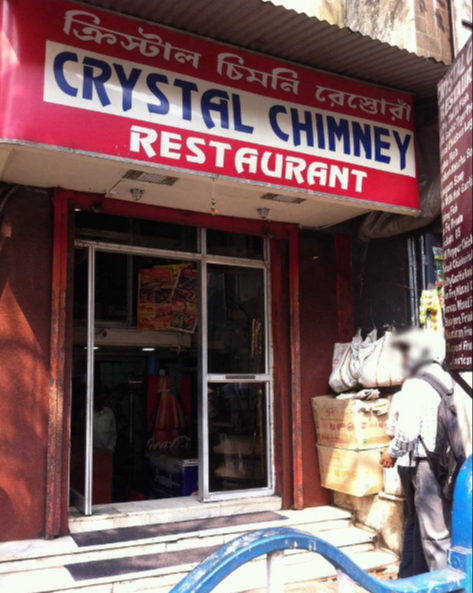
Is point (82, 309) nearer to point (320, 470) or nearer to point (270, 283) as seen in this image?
point (270, 283)

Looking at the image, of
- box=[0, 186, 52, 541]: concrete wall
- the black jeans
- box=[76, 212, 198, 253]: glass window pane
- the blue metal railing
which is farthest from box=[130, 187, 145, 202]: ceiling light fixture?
the blue metal railing

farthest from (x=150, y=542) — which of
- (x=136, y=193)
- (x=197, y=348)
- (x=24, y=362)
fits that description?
(x=136, y=193)

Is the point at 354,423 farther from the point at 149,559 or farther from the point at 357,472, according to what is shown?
the point at 149,559

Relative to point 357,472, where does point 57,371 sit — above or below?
above

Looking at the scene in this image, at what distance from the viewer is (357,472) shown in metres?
5.87

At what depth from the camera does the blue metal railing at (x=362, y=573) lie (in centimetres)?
217

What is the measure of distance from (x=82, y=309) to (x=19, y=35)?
2.97 meters

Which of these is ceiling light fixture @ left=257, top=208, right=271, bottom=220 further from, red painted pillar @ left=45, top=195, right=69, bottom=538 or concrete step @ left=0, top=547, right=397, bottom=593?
concrete step @ left=0, top=547, right=397, bottom=593

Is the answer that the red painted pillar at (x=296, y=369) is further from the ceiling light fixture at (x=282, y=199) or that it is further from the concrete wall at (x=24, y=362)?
the concrete wall at (x=24, y=362)

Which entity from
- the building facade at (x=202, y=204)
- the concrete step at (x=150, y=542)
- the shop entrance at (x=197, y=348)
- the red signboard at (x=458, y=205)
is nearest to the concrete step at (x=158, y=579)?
the concrete step at (x=150, y=542)

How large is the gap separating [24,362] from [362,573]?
363 cm

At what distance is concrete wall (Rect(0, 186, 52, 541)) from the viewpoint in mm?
5016

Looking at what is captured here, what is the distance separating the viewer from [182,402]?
9289 mm

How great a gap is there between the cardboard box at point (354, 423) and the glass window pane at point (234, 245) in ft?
5.61
